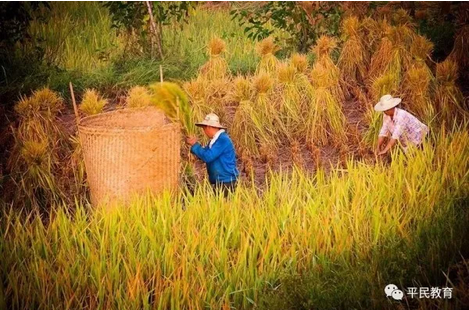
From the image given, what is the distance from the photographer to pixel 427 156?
354 cm

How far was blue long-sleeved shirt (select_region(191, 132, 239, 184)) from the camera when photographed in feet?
11.5

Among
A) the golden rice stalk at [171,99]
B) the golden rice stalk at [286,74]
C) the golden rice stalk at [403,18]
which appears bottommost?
the golden rice stalk at [286,74]

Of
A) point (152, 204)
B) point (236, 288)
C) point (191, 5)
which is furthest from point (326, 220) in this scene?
point (191, 5)

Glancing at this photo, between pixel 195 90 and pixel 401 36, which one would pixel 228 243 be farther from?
pixel 401 36

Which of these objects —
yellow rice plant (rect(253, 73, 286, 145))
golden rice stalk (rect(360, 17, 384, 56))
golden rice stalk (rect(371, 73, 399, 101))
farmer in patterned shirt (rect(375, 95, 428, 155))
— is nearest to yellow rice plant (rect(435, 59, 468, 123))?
golden rice stalk (rect(371, 73, 399, 101))

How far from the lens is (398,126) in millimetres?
3783

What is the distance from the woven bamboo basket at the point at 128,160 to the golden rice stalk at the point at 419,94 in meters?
1.58

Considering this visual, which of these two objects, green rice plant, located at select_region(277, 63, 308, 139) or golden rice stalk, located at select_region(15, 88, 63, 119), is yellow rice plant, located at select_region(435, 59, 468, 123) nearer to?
green rice plant, located at select_region(277, 63, 308, 139)

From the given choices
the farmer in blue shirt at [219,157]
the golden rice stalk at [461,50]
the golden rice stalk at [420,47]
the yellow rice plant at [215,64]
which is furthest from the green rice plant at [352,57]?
the farmer in blue shirt at [219,157]

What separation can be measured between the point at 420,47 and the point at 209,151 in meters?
1.81

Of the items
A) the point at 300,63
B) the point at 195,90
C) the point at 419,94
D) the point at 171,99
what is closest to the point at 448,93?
the point at 419,94

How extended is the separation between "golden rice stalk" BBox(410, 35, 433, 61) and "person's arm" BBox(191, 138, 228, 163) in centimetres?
164

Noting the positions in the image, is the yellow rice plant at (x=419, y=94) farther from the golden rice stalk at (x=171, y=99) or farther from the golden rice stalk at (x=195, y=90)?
the golden rice stalk at (x=171, y=99)

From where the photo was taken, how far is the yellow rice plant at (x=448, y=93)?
4129 mm
